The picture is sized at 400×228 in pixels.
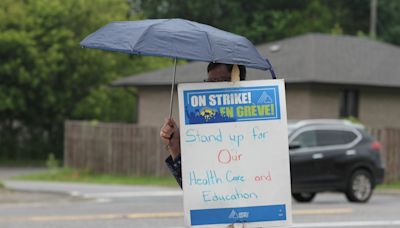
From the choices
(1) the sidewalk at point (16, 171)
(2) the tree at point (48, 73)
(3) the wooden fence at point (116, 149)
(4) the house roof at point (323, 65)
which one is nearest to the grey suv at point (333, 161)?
(3) the wooden fence at point (116, 149)

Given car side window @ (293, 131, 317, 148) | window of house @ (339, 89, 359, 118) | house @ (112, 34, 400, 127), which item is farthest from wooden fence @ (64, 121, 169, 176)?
car side window @ (293, 131, 317, 148)

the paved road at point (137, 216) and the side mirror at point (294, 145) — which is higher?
the side mirror at point (294, 145)

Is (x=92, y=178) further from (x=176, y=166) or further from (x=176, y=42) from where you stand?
(x=176, y=42)

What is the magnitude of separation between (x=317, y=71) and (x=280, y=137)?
22.9 metres

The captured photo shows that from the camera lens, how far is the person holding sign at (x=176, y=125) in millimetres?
5340

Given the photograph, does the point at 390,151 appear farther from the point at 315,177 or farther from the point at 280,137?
the point at 280,137

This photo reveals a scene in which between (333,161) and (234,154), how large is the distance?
484 inches

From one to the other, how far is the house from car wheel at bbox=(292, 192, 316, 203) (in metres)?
8.72

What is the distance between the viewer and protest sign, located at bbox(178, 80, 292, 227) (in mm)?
5293

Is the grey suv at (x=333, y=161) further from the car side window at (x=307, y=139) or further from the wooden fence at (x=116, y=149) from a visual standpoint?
the wooden fence at (x=116, y=149)

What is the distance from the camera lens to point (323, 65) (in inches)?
1136

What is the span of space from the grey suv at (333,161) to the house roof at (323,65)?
9136mm

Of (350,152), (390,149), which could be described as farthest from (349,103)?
(350,152)

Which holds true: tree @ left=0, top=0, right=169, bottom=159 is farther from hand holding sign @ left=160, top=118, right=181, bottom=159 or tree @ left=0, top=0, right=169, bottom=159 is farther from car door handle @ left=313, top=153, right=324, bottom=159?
hand holding sign @ left=160, top=118, right=181, bottom=159
